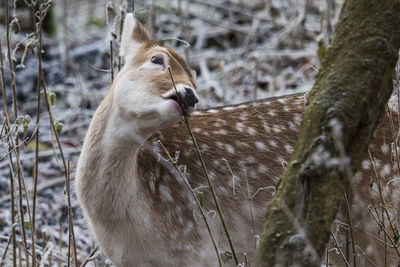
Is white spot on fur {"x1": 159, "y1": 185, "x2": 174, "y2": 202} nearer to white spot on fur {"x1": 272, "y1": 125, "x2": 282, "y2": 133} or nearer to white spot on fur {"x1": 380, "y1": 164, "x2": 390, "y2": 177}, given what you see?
white spot on fur {"x1": 272, "y1": 125, "x2": 282, "y2": 133}

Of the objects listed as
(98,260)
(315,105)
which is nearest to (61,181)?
(98,260)

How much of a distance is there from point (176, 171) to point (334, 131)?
6.48 feet

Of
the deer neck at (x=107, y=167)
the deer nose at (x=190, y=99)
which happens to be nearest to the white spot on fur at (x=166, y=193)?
the deer neck at (x=107, y=167)

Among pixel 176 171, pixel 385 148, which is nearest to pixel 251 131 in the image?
pixel 176 171

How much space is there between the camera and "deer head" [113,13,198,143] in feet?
10.9

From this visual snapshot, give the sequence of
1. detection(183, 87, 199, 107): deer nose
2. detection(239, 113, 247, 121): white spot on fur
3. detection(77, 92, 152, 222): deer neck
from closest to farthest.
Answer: detection(183, 87, 199, 107): deer nose
detection(77, 92, 152, 222): deer neck
detection(239, 113, 247, 121): white spot on fur

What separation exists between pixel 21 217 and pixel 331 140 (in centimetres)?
202

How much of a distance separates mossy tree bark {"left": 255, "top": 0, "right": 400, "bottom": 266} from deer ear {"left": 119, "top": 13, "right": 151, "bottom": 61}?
6.14ft

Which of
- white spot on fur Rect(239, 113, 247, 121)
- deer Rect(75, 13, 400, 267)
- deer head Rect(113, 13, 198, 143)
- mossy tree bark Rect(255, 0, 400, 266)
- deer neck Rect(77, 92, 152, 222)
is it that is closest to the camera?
mossy tree bark Rect(255, 0, 400, 266)

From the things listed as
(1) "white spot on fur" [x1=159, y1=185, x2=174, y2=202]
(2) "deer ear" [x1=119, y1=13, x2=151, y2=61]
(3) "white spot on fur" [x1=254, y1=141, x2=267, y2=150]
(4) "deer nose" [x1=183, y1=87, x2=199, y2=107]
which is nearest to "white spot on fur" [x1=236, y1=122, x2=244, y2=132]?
(3) "white spot on fur" [x1=254, y1=141, x2=267, y2=150]

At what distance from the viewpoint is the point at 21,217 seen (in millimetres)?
3775

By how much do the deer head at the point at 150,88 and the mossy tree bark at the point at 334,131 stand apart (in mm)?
895

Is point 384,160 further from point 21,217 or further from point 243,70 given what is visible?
point 243,70

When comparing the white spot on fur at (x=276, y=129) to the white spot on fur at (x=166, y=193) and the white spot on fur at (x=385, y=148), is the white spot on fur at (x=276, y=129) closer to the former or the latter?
the white spot on fur at (x=385, y=148)
